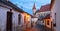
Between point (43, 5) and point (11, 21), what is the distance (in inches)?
2066

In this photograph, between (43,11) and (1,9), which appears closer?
(1,9)

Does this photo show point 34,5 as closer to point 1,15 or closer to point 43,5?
point 43,5

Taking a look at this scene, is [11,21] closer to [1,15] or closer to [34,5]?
[1,15]

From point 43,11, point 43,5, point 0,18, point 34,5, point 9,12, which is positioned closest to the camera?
point 0,18

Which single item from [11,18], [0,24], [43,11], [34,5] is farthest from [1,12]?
[34,5]

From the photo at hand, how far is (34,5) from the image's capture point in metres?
76.4

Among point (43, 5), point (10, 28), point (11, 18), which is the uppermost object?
point (43, 5)

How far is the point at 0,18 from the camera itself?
326 inches

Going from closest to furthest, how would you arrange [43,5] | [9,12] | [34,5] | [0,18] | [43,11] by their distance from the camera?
[0,18], [9,12], [43,11], [43,5], [34,5]

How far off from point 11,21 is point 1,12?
8.98 feet

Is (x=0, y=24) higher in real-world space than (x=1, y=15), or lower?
lower

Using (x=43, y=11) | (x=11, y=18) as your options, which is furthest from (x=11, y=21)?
(x=43, y=11)

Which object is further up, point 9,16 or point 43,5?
point 43,5

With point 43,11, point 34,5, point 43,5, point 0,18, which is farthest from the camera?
point 34,5
